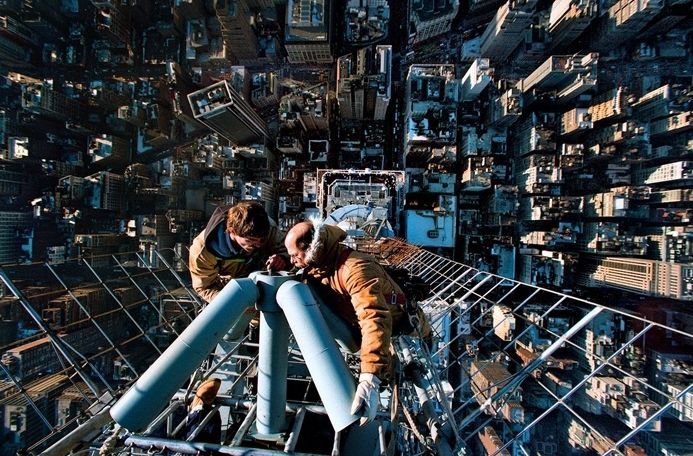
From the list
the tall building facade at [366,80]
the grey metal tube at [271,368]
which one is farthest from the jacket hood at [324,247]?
the tall building facade at [366,80]

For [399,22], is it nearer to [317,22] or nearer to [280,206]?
[317,22]

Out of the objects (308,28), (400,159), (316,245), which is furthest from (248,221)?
(308,28)

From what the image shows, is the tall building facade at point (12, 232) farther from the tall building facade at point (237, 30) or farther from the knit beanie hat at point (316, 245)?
the knit beanie hat at point (316, 245)

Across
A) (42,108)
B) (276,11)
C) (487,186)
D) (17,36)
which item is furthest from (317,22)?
(17,36)

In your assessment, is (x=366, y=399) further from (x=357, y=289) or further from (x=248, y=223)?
Result: (x=248, y=223)

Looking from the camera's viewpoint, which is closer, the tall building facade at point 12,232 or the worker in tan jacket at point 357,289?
the worker in tan jacket at point 357,289

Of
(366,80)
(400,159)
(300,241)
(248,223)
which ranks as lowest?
(300,241)

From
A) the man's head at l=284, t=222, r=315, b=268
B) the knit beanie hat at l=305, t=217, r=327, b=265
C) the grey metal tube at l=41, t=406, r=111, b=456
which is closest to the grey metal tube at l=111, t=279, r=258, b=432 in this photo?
the man's head at l=284, t=222, r=315, b=268
